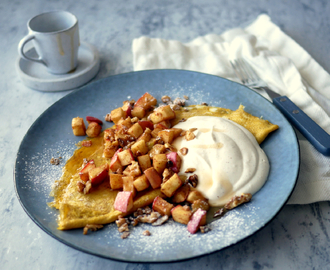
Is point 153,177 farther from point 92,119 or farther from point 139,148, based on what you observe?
point 92,119

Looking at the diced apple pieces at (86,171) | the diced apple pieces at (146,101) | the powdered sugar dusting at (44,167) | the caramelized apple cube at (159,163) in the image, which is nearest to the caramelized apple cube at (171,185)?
the caramelized apple cube at (159,163)

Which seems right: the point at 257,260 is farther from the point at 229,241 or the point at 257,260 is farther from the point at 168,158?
the point at 168,158

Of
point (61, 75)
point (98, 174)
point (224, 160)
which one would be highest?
point (224, 160)

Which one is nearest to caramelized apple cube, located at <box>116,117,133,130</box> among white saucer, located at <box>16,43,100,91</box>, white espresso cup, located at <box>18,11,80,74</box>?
white saucer, located at <box>16,43,100,91</box>

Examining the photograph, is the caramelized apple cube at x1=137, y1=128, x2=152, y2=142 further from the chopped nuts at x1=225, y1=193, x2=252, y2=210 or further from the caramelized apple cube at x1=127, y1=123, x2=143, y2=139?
the chopped nuts at x1=225, y1=193, x2=252, y2=210

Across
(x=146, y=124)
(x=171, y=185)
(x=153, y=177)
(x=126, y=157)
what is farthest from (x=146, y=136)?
(x=171, y=185)

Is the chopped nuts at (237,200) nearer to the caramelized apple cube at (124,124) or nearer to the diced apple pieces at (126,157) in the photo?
the diced apple pieces at (126,157)

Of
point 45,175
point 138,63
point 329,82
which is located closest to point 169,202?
point 45,175
